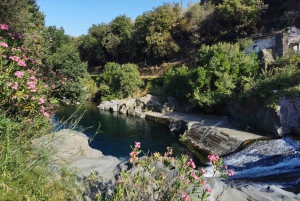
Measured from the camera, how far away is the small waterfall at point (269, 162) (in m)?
11.0

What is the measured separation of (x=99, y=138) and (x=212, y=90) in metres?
10.4

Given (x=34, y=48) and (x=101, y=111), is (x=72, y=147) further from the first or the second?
(x=101, y=111)

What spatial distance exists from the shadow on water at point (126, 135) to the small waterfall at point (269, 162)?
10.9 feet

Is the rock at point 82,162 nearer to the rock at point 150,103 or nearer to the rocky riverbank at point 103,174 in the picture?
the rocky riverbank at point 103,174

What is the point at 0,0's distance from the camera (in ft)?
22.8

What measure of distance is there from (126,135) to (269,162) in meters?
9.72

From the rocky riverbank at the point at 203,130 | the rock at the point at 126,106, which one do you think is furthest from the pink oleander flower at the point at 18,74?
the rock at the point at 126,106

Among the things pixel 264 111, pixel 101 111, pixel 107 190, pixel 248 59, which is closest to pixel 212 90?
pixel 248 59

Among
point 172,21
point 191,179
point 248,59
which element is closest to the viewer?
point 191,179

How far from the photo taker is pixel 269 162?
1244cm

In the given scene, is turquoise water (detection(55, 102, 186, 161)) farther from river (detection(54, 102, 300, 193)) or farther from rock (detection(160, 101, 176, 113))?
rock (detection(160, 101, 176, 113))

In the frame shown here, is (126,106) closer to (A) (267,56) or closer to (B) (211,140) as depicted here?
(B) (211,140)

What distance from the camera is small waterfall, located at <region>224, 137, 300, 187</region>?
11047 mm

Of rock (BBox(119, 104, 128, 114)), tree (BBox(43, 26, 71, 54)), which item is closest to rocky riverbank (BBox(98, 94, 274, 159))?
rock (BBox(119, 104, 128, 114))
